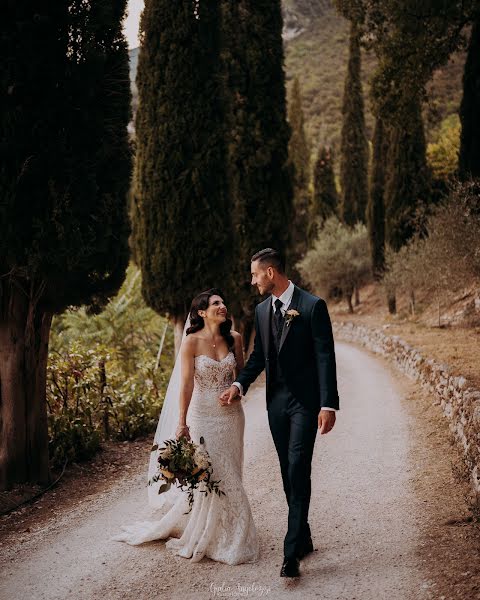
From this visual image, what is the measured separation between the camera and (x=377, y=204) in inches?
1144

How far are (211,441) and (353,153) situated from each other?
1293 inches

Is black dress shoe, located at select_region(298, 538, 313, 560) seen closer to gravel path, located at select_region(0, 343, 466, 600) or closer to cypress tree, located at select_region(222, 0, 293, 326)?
gravel path, located at select_region(0, 343, 466, 600)

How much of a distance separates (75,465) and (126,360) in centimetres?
702

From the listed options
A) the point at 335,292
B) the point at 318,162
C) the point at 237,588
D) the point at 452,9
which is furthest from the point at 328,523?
the point at 318,162

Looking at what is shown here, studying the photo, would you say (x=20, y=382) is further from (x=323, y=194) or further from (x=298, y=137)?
A: (x=298, y=137)

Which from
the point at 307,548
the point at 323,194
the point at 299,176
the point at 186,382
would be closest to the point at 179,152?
the point at 186,382

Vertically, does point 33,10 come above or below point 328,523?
above

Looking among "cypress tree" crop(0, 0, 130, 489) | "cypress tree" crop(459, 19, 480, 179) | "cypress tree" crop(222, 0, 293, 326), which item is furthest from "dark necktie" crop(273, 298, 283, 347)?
"cypress tree" crop(222, 0, 293, 326)

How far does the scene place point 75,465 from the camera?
7.66 m

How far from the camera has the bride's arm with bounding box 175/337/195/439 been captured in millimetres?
4918

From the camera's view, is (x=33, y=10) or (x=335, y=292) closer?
(x=33, y=10)

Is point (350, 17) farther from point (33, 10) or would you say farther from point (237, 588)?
point (237, 588)

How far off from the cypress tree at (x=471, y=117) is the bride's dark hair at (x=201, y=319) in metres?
10.6

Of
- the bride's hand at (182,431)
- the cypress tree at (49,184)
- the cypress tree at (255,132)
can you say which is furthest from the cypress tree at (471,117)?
the bride's hand at (182,431)
